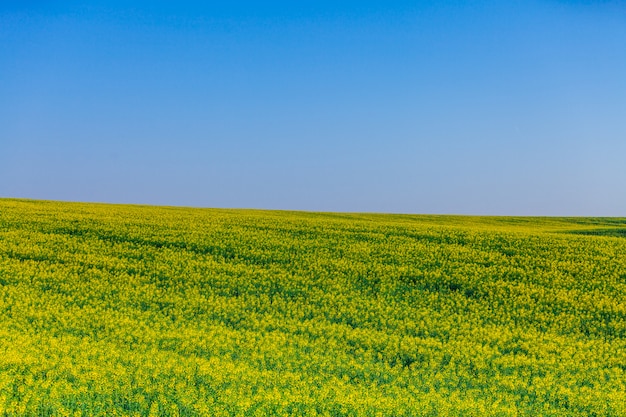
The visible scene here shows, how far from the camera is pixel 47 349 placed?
12.5 m

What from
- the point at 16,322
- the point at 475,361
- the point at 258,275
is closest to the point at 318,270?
the point at 258,275

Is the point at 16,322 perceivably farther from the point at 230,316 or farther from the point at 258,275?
the point at 258,275

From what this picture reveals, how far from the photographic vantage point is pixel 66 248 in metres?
23.6

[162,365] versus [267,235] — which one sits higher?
[267,235]

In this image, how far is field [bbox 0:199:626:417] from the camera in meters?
10.3

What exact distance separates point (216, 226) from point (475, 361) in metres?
17.8

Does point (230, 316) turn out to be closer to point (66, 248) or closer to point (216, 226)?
point (66, 248)

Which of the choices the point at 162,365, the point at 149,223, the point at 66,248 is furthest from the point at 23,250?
the point at 162,365

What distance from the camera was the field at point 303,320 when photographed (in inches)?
406

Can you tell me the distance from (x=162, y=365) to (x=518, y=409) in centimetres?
646

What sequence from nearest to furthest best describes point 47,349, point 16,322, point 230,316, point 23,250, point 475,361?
point 47,349, point 475,361, point 16,322, point 230,316, point 23,250

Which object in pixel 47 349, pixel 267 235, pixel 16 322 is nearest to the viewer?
pixel 47 349

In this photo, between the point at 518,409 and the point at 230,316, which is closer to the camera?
the point at 518,409

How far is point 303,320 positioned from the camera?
16.8m
